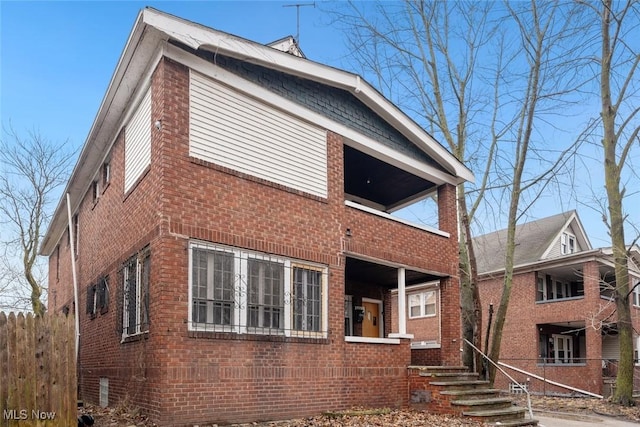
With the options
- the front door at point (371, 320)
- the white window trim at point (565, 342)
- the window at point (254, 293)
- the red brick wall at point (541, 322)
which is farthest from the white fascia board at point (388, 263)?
the white window trim at point (565, 342)

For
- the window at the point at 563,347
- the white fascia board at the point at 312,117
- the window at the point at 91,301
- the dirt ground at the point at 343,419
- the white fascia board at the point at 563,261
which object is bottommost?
the window at the point at 563,347

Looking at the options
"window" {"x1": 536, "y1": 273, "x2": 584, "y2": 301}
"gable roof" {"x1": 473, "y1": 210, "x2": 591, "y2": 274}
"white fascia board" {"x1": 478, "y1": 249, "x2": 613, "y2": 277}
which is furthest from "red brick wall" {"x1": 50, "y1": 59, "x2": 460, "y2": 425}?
"window" {"x1": 536, "y1": 273, "x2": 584, "y2": 301}

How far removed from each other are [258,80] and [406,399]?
24.8ft

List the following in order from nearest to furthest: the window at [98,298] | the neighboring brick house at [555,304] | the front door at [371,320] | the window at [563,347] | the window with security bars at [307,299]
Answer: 1. the window with security bars at [307,299]
2. the window at [98,298]
3. the front door at [371,320]
4. the neighboring brick house at [555,304]
5. the window at [563,347]

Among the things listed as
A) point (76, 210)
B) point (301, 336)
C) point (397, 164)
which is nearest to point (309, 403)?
point (301, 336)

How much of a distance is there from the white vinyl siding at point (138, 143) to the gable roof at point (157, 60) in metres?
0.34

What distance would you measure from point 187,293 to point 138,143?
3.29m

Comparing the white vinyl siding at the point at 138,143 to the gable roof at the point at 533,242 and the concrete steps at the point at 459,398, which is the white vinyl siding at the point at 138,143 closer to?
the concrete steps at the point at 459,398

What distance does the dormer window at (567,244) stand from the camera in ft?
94.2

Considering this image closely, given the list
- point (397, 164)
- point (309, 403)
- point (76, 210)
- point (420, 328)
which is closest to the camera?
point (309, 403)

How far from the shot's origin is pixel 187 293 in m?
9.14

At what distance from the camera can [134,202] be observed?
35.0ft

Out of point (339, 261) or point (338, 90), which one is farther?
point (338, 90)

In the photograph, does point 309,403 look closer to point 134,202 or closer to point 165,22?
point 134,202
